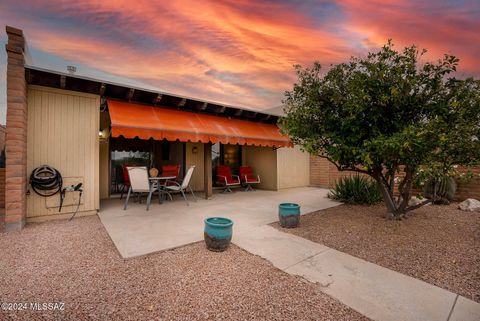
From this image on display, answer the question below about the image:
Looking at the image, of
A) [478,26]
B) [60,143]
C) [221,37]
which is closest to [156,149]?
[60,143]

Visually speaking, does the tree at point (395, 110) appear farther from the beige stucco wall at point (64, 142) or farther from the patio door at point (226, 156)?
the patio door at point (226, 156)

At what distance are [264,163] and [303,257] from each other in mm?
8334

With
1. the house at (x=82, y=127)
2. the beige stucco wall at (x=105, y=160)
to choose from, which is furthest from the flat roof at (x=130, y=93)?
the beige stucco wall at (x=105, y=160)

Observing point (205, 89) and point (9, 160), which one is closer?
point (9, 160)

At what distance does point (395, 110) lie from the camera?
5.00m

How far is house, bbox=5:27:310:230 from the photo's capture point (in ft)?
15.8

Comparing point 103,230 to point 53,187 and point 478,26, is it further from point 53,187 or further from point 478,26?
point 478,26

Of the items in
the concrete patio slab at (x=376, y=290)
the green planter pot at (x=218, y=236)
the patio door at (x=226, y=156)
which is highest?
the patio door at (x=226, y=156)

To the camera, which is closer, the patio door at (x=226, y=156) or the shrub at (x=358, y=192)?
the shrub at (x=358, y=192)

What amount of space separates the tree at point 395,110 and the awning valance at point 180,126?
11.3 ft

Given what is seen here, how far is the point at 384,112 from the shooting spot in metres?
4.99

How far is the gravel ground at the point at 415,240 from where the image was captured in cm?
311

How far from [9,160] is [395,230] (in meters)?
8.65

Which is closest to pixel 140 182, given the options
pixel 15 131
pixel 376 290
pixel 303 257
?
pixel 15 131
